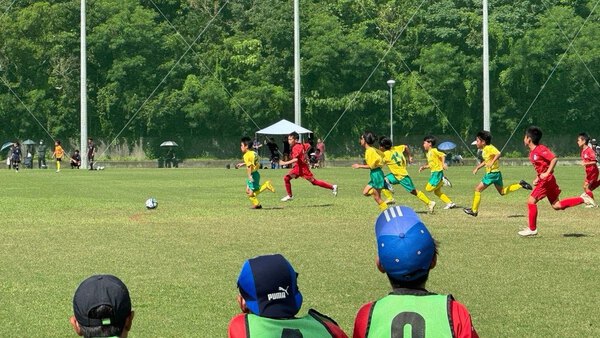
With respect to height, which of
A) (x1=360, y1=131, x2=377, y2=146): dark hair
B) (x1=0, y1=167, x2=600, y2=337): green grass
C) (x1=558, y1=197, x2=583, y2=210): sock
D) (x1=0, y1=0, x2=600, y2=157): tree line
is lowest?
(x1=0, y1=167, x2=600, y2=337): green grass

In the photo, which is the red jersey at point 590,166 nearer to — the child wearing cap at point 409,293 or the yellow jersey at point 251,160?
the yellow jersey at point 251,160

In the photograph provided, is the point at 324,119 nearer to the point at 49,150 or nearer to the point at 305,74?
the point at 305,74

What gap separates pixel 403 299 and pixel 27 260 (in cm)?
1110

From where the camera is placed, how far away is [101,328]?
461cm

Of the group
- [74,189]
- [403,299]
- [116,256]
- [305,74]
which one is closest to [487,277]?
[116,256]

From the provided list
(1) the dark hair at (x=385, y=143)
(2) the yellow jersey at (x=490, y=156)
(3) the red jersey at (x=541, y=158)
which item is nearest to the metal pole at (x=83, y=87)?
(1) the dark hair at (x=385, y=143)

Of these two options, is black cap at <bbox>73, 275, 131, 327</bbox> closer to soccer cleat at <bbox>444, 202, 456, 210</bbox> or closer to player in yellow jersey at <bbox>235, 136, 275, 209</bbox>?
player in yellow jersey at <bbox>235, 136, 275, 209</bbox>

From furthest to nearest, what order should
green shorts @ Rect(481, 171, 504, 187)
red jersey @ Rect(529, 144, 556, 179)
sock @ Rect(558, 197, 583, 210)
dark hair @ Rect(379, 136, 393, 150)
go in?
Result: dark hair @ Rect(379, 136, 393, 150) < green shorts @ Rect(481, 171, 504, 187) < sock @ Rect(558, 197, 583, 210) < red jersey @ Rect(529, 144, 556, 179)

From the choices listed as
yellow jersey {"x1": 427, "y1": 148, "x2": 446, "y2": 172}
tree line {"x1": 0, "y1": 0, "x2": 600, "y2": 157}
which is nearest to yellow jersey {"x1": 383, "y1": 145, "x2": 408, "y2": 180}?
yellow jersey {"x1": 427, "y1": 148, "x2": 446, "y2": 172}

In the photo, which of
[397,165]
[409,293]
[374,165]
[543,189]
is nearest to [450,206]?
[397,165]

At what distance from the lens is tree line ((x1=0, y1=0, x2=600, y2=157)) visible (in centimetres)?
7494

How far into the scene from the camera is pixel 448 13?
3110 inches

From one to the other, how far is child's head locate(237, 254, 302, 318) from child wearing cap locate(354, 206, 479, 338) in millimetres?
396

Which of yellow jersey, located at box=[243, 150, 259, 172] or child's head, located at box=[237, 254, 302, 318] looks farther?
yellow jersey, located at box=[243, 150, 259, 172]
